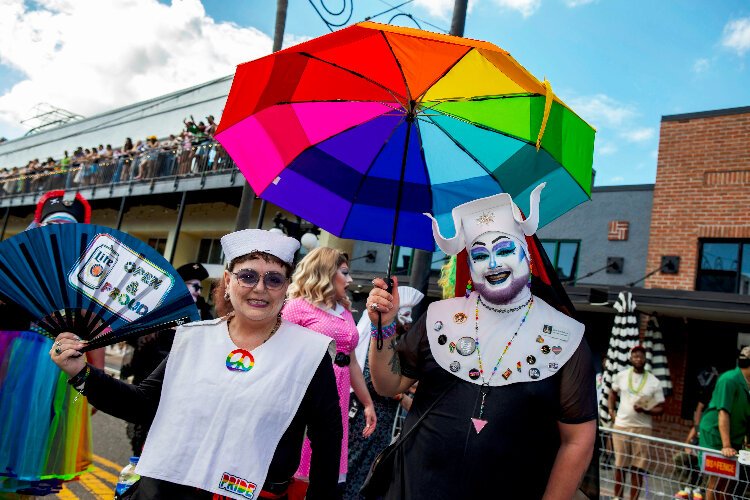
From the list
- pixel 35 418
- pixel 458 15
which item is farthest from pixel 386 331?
pixel 458 15

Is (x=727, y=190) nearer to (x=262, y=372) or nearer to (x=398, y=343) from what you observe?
(x=398, y=343)

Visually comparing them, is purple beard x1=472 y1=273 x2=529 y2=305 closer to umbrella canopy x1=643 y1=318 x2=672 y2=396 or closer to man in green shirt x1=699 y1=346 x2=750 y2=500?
man in green shirt x1=699 y1=346 x2=750 y2=500

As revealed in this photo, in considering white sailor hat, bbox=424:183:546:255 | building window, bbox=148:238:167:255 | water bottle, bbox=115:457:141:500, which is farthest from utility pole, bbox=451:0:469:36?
building window, bbox=148:238:167:255

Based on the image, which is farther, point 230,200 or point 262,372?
point 230,200

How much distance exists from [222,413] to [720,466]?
4901mm

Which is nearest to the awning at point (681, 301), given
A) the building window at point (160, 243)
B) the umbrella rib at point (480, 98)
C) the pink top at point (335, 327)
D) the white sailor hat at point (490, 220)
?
the pink top at point (335, 327)

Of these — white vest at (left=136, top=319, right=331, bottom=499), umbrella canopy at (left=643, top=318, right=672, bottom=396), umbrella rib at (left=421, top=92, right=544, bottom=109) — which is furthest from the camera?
umbrella canopy at (left=643, top=318, right=672, bottom=396)

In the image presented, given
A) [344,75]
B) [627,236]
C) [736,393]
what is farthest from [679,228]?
[344,75]

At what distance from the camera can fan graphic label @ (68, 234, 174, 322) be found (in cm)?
237

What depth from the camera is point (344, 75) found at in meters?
3.06

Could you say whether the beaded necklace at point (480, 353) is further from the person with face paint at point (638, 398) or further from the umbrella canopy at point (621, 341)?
the umbrella canopy at point (621, 341)

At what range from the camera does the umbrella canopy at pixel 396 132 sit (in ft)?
9.18

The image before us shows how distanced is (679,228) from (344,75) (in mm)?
9740

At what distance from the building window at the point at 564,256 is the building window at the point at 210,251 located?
12186 mm
